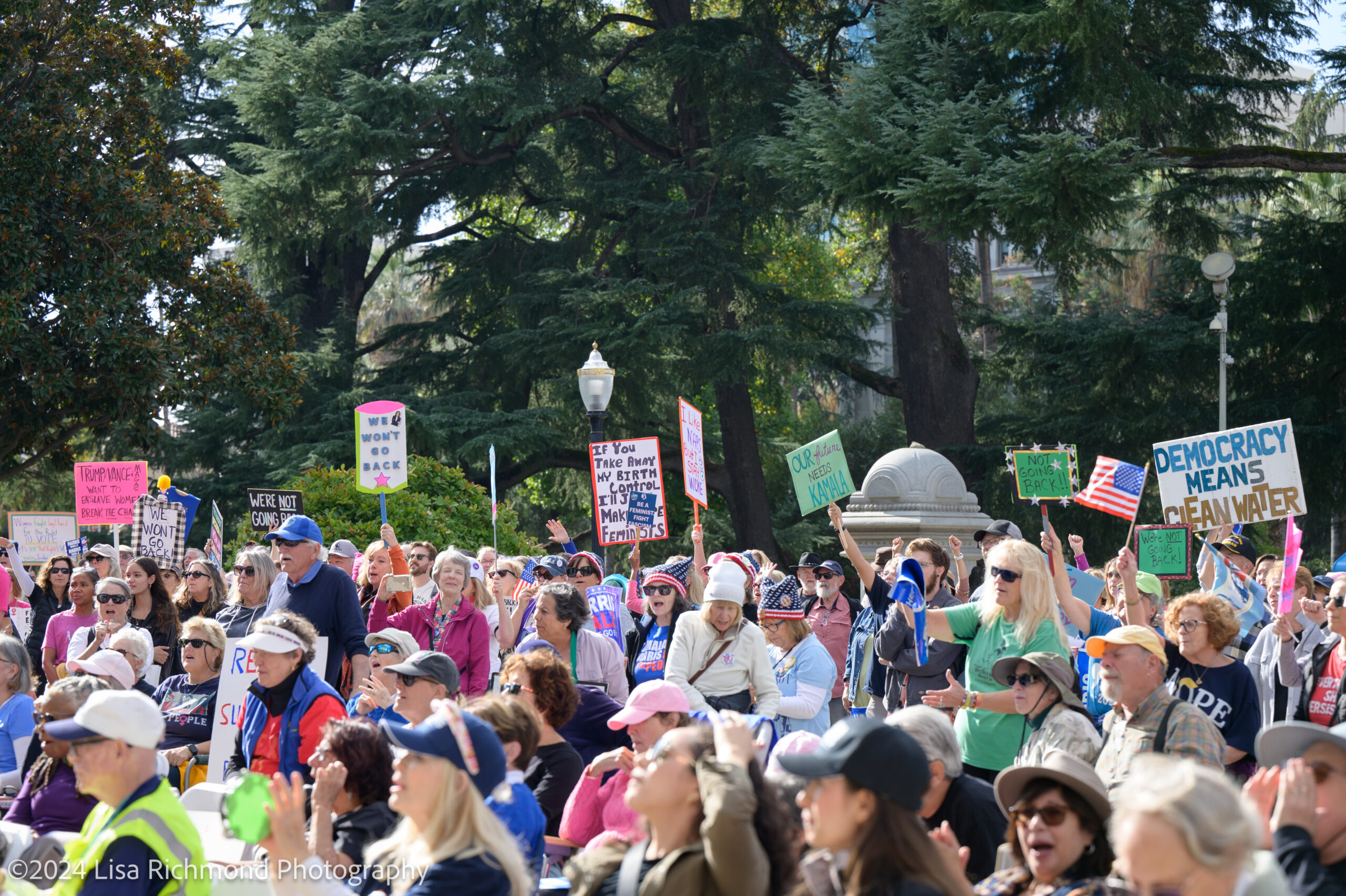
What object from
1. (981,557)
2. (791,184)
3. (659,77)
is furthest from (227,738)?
(659,77)

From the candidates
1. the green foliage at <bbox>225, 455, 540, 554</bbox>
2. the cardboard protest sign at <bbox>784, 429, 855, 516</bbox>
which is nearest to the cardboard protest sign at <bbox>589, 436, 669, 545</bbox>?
the cardboard protest sign at <bbox>784, 429, 855, 516</bbox>

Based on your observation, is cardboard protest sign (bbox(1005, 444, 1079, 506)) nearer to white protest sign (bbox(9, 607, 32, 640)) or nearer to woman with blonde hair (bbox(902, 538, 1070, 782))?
woman with blonde hair (bbox(902, 538, 1070, 782))

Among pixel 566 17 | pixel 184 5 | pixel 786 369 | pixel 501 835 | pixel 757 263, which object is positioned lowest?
pixel 501 835

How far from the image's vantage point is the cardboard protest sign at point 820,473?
12711mm

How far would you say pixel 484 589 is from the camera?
367 inches

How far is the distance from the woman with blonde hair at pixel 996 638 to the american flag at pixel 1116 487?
579 centimetres

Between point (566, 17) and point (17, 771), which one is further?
point (566, 17)

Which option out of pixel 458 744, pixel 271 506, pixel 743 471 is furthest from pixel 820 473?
pixel 743 471

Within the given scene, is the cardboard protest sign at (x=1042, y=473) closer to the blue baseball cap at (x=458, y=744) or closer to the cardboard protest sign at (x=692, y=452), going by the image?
the cardboard protest sign at (x=692, y=452)

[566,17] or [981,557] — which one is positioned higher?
[566,17]

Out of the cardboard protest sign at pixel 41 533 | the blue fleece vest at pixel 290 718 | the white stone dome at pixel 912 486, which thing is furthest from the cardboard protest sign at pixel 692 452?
the cardboard protest sign at pixel 41 533

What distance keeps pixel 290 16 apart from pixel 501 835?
1005 inches

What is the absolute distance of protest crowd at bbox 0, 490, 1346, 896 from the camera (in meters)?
3.49

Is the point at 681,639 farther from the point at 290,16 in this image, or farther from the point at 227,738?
the point at 290,16
